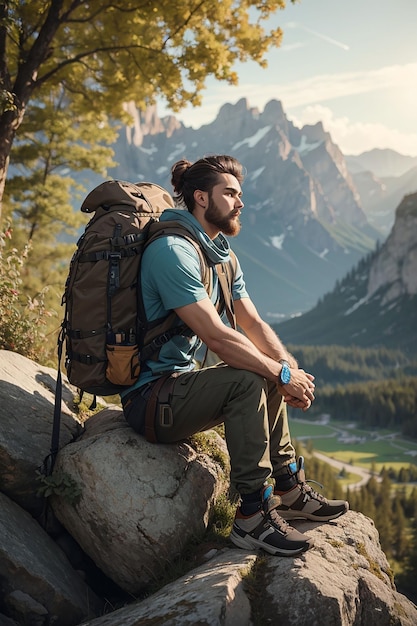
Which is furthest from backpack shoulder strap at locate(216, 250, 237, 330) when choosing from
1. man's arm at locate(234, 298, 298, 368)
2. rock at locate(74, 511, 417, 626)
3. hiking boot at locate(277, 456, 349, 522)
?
rock at locate(74, 511, 417, 626)

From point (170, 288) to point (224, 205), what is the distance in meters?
1.20

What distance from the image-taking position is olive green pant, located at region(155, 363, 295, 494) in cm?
519

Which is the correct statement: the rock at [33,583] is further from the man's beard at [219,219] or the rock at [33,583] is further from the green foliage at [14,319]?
the man's beard at [219,219]

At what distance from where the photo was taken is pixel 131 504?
220 inches

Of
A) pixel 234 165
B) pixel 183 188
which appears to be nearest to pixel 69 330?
pixel 183 188

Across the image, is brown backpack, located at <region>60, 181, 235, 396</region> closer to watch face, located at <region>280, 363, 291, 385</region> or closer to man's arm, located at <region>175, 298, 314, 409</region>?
man's arm, located at <region>175, 298, 314, 409</region>

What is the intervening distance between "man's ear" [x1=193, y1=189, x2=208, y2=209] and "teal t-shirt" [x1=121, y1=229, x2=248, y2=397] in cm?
62

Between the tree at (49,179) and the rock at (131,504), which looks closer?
the rock at (131,504)

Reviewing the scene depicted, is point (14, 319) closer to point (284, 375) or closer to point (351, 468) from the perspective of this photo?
point (284, 375)

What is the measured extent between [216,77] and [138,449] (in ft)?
30.0

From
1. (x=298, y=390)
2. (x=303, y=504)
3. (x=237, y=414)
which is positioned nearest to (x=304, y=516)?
(x=303, y=504)

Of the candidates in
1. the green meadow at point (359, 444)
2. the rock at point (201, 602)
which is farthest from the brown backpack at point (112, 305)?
the green meadow at point (359, 444)

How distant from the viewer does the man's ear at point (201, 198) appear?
5914 millimetres

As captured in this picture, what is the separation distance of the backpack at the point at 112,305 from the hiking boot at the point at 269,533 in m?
1.71
